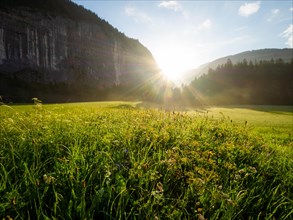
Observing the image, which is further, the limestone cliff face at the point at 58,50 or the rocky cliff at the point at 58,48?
the rocky cliff at the point at 58,48

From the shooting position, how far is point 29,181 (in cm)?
277

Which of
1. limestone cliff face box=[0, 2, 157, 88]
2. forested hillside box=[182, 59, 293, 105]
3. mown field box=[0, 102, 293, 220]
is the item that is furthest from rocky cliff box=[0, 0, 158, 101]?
mown field box=[0, 102, 293, 220]

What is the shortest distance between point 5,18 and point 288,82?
424 feet

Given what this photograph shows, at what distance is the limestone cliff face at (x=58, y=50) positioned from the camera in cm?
11206

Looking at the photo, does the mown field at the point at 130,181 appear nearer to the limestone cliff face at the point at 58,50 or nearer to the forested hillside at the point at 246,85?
the forested hillside at the point at 246,85

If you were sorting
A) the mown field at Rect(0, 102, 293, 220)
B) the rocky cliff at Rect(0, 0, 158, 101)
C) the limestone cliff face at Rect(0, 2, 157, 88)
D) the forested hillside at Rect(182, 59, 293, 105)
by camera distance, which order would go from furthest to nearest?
1. the rocky cliff at Rect(0, 0, 158, 101)
2. the limestone cliff face at Rect(0, 2, 157, 88)
3. the forested hillside at Rect(182, 59, 293, 105)
4. the mown field at Rect(0, 102, 293, 220)

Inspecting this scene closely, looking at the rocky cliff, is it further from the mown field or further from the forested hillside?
the mown field

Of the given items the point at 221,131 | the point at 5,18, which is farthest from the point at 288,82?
the point at 5,18

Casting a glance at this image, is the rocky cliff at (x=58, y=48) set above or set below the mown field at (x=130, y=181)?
above

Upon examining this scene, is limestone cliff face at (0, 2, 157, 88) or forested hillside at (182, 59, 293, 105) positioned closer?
forested hillside at (182, 59, 293, 105)

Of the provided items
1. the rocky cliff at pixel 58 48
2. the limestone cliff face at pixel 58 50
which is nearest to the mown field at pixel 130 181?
the rocky cliff at pixel 58 48

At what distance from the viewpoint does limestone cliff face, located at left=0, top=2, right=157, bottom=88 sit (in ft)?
368

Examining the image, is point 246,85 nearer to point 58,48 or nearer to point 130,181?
point 58,48

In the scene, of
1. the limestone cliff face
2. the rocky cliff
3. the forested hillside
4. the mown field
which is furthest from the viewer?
the rocky cliff
